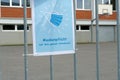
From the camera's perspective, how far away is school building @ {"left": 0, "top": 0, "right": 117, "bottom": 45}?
35875 mm

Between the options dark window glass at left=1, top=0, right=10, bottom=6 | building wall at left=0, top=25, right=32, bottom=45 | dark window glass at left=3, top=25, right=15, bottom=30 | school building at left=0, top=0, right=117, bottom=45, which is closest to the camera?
building wall at left=0, top=25, right=32, bottom=45

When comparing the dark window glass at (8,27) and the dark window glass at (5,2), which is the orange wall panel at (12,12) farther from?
the dark window glass at (8,27)

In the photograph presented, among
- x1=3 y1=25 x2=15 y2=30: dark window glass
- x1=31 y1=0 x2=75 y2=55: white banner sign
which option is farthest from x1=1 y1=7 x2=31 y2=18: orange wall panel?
x1=31 y1=0 x2=75 y2=55: white banner sign

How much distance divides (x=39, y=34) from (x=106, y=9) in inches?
1368

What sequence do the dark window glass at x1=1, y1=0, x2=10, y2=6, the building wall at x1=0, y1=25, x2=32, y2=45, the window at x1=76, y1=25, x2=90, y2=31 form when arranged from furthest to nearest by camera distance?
the window at x1=76, y1=25, x2=90, y2=31 → the dark window glass at x1=1, y1=0, x2=10, y2=6 → the building wall at x1=0, y1=25, x2=32, y2=45

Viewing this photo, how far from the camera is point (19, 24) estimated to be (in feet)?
119

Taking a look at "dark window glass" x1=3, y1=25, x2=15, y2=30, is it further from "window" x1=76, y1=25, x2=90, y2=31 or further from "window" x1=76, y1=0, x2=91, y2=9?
"window" x1=76, y1=0, x2=91, y2=9

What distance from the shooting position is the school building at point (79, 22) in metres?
35.9

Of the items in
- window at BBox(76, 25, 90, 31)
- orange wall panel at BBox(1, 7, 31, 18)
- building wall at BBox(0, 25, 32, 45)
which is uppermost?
orange wall panel at BBox(1, 7, 31, 18)

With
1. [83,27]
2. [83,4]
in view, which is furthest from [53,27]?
[83,4]

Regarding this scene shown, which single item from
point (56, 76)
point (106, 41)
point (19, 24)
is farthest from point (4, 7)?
point (56, 76)

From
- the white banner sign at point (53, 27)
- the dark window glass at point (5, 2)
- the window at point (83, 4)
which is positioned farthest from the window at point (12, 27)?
the white banner sign at point (53, 27)

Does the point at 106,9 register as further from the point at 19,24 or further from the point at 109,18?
the point at 19,24

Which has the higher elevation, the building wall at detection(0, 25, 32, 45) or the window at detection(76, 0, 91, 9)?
the window at detection(76, 0, 91, 9)
